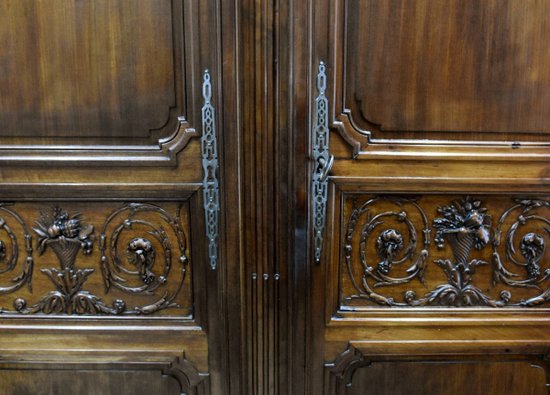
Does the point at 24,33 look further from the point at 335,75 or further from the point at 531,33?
the point at 531,33

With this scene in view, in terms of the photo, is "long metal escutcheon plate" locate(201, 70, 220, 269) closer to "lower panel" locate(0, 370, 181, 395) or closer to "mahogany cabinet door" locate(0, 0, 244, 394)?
"mahogany cabinet door" locate(0, 0, 244, 394)

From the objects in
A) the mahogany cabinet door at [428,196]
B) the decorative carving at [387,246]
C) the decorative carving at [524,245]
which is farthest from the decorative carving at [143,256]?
the decorative carving at [524,245]

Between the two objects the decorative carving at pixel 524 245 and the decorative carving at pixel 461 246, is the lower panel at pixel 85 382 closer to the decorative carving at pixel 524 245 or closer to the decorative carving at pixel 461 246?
the decorative carving at pixel 461 246

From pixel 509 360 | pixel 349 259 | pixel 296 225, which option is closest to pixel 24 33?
pixel 296 225

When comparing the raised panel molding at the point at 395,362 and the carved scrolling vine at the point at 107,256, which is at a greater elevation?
the carved scrolling vine at the point at 107,256

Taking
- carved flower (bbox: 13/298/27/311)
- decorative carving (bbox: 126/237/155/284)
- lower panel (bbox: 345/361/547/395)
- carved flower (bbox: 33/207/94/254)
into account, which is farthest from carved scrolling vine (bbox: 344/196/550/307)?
carved flower (bbox: 13/298/27/311)

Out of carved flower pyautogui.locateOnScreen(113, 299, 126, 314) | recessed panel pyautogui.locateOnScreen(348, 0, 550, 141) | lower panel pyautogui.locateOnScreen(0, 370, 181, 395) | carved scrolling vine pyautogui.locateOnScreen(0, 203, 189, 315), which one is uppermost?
recessed panel pyautogui.locateOnScreen(348, 0, 550, 141)

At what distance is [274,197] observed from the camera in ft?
2.23

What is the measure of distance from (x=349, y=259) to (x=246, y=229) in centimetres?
18

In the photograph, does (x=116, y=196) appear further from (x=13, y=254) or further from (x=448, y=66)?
(x=448, y=66)

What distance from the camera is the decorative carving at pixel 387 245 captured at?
69cm

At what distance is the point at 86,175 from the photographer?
0.67 m

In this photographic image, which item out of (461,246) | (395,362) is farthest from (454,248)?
(395,362)

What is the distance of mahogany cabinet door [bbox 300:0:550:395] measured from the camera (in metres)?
0.65
